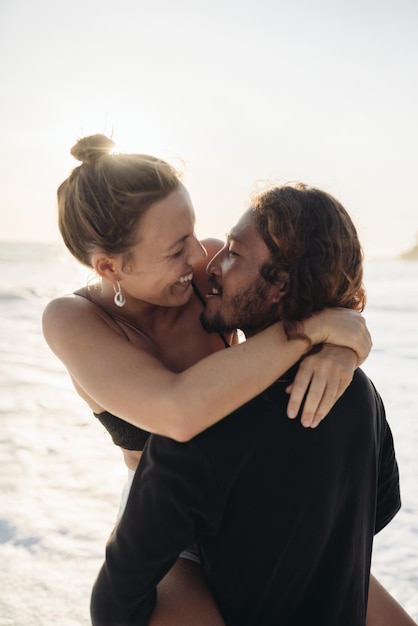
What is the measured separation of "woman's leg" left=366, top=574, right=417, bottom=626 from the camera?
7.17ft

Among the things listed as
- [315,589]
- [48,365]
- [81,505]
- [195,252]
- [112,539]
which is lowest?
[48,365]

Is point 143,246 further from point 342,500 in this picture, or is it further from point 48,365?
point 48,365

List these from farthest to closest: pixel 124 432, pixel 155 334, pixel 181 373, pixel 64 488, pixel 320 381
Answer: pixel 64 488
pixel 155 334
pixel 124 432
pixel 181 373
pixel 320 381

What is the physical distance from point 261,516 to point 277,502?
0.05m

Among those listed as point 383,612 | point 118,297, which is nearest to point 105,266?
point 118,297

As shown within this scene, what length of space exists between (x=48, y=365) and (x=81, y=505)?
15.2ft

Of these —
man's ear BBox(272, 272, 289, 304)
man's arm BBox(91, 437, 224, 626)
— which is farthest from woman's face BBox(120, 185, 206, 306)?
man's arm BBox(91, 437, 224, 626)

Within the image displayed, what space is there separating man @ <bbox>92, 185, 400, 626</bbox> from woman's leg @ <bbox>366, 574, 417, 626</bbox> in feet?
1.31

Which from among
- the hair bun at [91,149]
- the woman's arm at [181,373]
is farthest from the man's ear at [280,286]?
the hair bun at [91,149]

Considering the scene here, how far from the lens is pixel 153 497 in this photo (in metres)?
1.51

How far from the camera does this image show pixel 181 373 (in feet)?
5.87

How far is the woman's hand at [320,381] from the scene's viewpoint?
1.57 metres

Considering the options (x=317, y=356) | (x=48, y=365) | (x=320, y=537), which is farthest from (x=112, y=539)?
(x=48, y=365)

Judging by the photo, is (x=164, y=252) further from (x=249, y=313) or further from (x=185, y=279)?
(x=249, y=313)
